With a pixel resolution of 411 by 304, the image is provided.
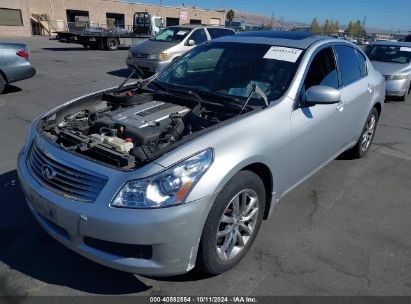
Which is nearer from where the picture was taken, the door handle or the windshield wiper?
the windshield wiper

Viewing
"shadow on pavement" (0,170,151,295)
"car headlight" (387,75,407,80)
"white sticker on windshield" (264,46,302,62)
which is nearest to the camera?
"shadow on pavement" (0,170,151,295)

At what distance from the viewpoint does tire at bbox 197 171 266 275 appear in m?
2.38

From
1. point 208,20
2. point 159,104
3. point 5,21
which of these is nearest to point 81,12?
point 5,21

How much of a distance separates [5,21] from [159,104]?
39.1 meters

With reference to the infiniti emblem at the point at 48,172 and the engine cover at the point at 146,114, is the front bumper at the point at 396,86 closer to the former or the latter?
the engine cover at the point at 146,114

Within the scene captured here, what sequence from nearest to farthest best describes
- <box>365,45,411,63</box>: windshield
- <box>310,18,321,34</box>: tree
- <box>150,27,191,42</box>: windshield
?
<box>365,45,411,63</box>: windshield
<box>150,27,191,42</box>: windshield
<box>310,18,321,34</box>: tree

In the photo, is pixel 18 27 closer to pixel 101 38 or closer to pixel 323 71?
pixel 101 38

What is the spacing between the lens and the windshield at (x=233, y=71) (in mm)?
3307

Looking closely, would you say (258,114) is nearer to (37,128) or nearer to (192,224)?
(192,224)

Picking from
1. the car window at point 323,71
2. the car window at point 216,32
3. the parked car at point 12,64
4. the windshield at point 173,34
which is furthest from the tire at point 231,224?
the car window at point 216,32

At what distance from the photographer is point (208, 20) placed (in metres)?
60.9

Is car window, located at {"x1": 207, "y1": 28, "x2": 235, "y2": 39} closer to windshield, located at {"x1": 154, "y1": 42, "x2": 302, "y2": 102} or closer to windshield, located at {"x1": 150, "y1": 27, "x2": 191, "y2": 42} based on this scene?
windshield, located at {"x1": 150, "y1": 27, "x2": 191, "y2": 42}

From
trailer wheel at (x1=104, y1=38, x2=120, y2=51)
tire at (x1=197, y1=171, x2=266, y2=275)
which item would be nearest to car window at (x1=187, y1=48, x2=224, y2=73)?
tire at (x1=197, y1=171, x2=266, y2=275)

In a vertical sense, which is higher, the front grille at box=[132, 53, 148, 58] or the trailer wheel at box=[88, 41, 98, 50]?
the front grille at box=[132, 53, 148, 58]
